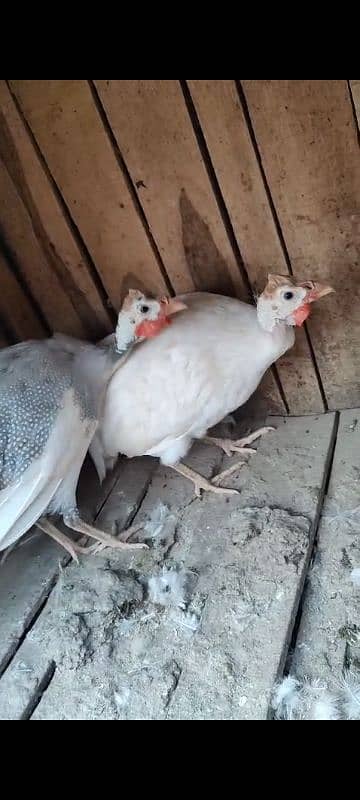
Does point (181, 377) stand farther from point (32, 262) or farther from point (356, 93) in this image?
point (356, 93)

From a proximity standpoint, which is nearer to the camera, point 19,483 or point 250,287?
point 19,483

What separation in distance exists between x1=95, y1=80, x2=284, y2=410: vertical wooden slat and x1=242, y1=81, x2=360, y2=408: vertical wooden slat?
0.51ft

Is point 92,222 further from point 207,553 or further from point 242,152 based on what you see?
point 207,553

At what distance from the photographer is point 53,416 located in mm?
1438

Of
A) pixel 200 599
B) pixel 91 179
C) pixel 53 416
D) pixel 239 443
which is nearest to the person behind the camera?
pixel 200 599

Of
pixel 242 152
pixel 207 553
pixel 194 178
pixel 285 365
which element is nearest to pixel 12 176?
pixel 194 178

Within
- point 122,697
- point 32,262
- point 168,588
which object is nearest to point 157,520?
point 168,588

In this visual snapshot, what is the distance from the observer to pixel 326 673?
1.11 m

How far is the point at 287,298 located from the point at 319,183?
10.7 inches

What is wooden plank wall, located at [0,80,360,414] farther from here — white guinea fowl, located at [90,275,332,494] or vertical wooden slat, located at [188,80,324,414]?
white guinea fowl, located at [90,275,332,494]

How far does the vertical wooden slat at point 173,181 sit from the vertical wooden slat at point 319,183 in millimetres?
155

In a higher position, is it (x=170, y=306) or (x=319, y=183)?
(x=319, y=183)

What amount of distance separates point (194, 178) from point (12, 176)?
0.44 metres

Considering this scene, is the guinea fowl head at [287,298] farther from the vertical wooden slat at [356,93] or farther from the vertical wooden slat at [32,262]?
the vertical wooden slat at [32,262]
